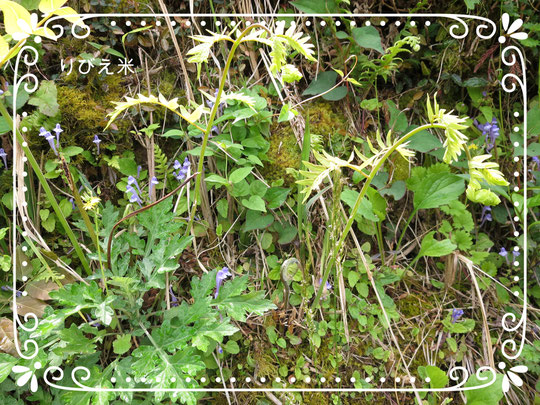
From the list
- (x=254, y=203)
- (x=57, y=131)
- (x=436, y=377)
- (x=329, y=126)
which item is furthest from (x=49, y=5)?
(x=436, y=377)

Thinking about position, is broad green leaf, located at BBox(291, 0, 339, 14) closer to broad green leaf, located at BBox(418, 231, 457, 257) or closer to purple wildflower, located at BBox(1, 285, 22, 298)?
broad green leaf, located at BBox(418, 231, 457, 257)

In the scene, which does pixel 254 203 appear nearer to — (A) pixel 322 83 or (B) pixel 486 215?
(A) pixel 322 83

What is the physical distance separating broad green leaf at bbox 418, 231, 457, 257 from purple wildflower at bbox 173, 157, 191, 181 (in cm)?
99

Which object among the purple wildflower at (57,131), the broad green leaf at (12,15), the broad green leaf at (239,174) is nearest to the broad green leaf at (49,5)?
the broad green leaf at (12,15)

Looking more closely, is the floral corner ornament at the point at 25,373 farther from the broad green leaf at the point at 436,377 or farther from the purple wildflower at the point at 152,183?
the broad green leaf at the point at 436,377

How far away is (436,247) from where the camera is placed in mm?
1864

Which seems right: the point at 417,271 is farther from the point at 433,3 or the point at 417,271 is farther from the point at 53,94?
the point at 53,94

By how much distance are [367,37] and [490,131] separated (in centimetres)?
72

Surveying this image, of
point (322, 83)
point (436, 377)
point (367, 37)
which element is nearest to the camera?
point (436, 377)

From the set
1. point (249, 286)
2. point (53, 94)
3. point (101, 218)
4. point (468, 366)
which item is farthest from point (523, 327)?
point (53, 94)

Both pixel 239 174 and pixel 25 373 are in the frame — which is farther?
pixel 239 174

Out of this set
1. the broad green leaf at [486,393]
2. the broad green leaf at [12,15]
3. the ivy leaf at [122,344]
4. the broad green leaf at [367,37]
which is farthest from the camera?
the broad green leaf at [367,37]

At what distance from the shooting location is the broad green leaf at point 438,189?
187cm

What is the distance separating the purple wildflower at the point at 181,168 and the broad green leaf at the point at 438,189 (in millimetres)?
937
